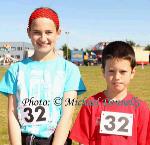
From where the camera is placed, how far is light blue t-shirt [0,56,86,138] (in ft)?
10.3

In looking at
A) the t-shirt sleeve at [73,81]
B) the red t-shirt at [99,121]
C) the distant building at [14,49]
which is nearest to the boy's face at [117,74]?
the red t-shirt at [99,121]

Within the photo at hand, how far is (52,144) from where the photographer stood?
124 inches

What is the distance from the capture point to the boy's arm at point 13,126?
313 centimetres

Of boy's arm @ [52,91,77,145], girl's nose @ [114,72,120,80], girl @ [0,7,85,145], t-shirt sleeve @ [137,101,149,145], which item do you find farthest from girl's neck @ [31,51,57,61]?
t-shirt sleeve @ [137,101,149,145]

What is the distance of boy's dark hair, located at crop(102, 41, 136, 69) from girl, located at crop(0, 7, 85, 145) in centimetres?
31

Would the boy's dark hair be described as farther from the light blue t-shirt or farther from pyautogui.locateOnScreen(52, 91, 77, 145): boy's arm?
pyautogui.locateOnScreen(52, 91, 77, 145): boy's arm

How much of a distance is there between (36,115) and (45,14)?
2.90 feet

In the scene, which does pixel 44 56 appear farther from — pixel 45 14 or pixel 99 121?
pixel 99 121

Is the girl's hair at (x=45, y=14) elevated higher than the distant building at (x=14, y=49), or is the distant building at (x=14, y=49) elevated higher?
the distant building at (x=14, y=49)

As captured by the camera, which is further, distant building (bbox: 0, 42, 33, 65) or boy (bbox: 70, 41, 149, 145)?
distant building (bbox: 0, 42, 33, 65)

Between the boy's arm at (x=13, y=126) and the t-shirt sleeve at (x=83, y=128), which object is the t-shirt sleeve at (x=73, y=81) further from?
the boy's arm at (x=13, y=126)

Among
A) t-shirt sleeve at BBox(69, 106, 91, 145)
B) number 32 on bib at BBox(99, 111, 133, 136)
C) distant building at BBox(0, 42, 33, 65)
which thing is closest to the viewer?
number 32 on bib at BBox(99, 111, 133, 136)

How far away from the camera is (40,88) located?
126 inches

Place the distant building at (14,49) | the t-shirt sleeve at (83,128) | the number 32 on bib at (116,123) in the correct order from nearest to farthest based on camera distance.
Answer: the number 32 on bib at (116,123)
the t-shirt sleeve at (83,128)
the distant building at (14,49)
